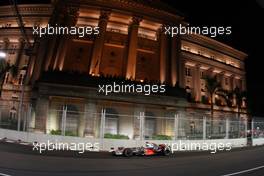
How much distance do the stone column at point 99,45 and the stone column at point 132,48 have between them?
473 cm

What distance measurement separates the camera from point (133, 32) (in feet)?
171

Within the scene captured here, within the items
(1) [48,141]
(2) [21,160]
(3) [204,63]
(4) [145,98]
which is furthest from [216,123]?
(3) [204,63]

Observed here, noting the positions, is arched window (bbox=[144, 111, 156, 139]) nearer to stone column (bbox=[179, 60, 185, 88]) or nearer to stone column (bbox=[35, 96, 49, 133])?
stone column (bbox=[35, 96, 49, 133])

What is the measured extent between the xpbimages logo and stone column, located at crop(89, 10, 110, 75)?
Result: 25.2 ft

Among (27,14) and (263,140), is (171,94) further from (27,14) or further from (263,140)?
(27,14)

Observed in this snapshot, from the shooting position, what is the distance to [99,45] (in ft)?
161

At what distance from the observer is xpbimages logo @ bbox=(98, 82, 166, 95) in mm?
40269

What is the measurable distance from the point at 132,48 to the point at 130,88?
38.0 feet

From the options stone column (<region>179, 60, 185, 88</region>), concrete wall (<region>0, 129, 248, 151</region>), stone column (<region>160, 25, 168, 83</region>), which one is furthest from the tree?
stone column (<region>179, 60, 185, 88</region>)

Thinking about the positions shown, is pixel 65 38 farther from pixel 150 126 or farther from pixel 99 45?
pixel 150 126

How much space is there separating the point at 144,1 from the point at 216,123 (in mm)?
31296

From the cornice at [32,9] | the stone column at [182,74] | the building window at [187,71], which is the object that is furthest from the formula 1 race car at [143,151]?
the building window at [187,71]

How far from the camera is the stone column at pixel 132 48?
50.2m

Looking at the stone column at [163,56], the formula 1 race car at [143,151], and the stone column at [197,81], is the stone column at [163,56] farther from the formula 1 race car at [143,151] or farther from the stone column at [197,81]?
the formula 1 race car at [143,151]
